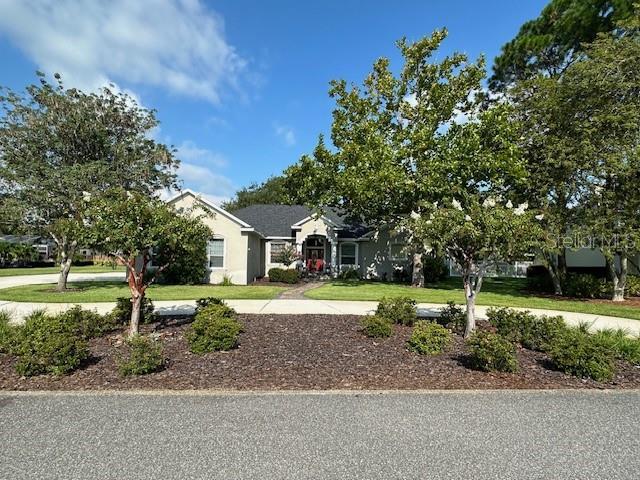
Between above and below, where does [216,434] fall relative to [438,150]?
below

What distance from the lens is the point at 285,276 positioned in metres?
21.6

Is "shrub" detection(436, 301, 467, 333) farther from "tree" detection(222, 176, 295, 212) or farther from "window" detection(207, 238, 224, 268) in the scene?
"tree" detection(222, 176, 295, 212)

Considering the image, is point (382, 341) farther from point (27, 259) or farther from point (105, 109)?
point (27, 259)

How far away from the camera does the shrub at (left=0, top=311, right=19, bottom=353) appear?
19.6 feet

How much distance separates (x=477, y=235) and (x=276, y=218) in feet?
72.0

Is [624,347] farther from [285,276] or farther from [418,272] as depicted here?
[285,276]

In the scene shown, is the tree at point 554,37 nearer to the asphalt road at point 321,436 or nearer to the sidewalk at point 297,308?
the sidewalk at point 297,308

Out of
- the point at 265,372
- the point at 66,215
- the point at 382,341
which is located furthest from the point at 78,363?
the point at 66,215

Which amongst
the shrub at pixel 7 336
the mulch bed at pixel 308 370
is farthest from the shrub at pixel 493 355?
the shrub at pixel 7 336

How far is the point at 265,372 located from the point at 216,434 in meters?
1.94

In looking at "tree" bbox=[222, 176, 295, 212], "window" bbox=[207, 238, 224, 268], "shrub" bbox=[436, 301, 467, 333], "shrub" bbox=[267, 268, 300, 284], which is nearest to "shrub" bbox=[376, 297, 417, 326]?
"shrub" bbox=[436, 301, 467, 333]

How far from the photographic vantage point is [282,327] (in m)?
8.67

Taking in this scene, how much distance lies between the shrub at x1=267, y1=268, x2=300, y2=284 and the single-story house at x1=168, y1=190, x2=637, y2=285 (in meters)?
1.29

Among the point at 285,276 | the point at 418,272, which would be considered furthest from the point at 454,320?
the point at 285,276
